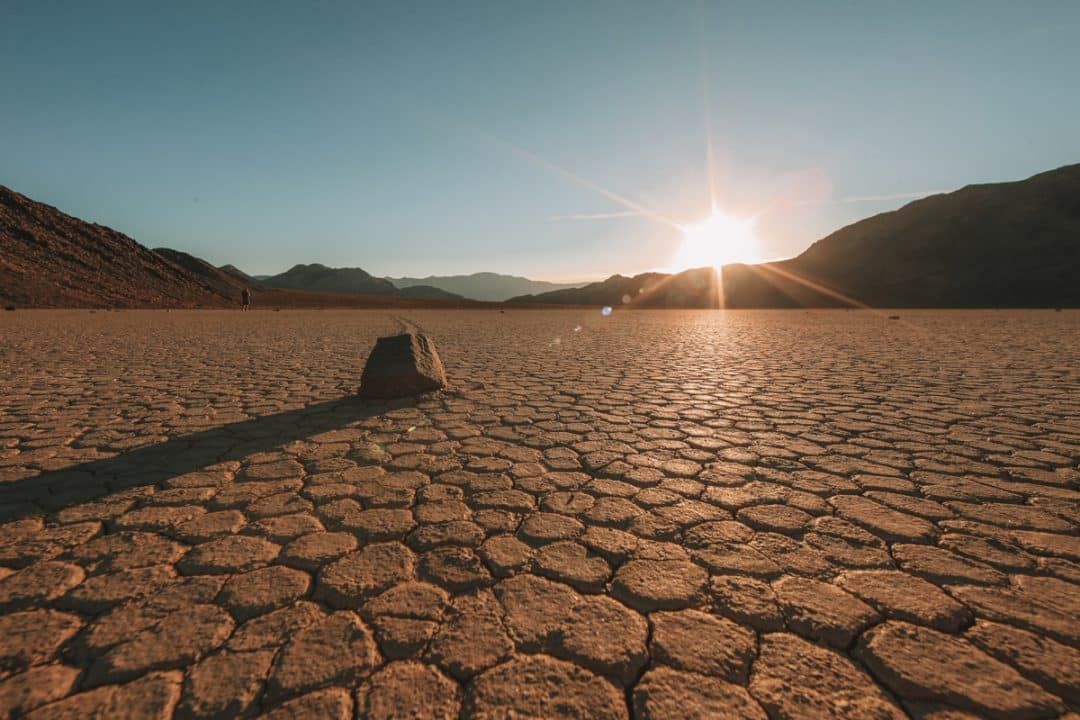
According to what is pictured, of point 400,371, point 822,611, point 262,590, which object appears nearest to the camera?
point 822,611

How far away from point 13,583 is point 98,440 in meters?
1.91

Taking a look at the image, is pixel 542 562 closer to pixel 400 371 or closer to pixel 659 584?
pixel 659 584

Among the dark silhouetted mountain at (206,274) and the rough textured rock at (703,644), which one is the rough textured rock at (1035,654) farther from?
the dark silhouetted mountain at (206,274)

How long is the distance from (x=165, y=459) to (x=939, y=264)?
55.1 m

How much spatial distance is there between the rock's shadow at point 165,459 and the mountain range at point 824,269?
31.3 meters

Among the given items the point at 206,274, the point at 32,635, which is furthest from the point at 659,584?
the point at 206,274

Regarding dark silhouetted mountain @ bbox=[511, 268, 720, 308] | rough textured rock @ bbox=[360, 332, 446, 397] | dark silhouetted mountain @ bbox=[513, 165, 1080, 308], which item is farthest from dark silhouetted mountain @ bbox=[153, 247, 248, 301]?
rough textured rock @ bbox=[360, 332, 446, 397]

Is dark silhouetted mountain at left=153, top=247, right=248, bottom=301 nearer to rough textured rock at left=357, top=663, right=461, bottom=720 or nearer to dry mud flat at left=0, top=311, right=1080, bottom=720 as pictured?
dry mud flat at left=0, top=311, right=1080, bottom=720

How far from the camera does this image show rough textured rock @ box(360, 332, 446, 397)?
428 cm

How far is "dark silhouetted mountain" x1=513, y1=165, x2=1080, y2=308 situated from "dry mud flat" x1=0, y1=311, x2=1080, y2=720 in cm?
3908

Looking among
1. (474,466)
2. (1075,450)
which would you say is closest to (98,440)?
(474,466)

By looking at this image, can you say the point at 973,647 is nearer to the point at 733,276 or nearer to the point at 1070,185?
the point at 733,276

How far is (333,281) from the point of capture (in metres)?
111

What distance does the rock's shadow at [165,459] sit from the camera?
2139 millimetres
